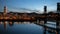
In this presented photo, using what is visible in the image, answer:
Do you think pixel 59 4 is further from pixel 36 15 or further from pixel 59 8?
pixel 36 15

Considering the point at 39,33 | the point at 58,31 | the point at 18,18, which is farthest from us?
the point at 18,18

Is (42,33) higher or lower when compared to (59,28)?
lower

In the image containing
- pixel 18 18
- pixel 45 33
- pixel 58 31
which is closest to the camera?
pixel 58 31

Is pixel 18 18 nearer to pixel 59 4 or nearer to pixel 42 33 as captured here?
pixel 42 33

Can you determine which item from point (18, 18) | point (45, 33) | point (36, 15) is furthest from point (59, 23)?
point (18, 18)

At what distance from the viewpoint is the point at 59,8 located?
15.9 feet

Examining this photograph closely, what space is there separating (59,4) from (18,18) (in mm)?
8285

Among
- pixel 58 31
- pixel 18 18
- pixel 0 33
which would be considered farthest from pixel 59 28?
pixel 18 18

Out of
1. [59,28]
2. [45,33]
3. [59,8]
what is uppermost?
[59,8]

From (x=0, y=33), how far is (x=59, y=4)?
238 cm

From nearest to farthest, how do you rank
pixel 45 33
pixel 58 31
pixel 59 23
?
1. pixel 58 31
2. pixel 59 23
3. pixel 45 33

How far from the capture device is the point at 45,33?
5.86 metres

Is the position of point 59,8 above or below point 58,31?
above

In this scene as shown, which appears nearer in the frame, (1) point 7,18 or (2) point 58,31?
(2) point 58,31
